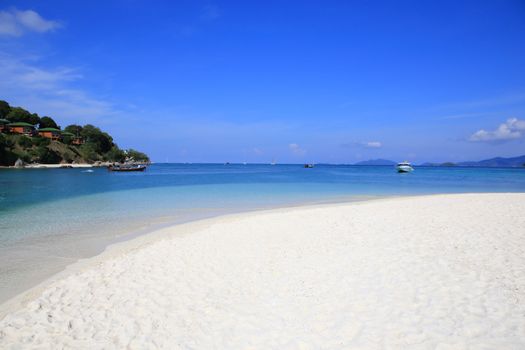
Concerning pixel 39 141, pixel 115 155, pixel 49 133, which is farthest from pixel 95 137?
pixel 39 141

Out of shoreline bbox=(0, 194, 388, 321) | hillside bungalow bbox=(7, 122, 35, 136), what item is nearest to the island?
hillside bungalow bbox=(7, 122, 35, 136)

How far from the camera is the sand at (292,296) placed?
12.9 feet

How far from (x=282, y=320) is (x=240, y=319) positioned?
62 cm

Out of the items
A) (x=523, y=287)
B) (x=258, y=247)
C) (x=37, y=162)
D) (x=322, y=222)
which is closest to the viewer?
(x=523, y=287)

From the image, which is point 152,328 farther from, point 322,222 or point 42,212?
point 42,212

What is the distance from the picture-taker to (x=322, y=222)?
1124 centimetres

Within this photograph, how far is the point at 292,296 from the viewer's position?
5152 mm

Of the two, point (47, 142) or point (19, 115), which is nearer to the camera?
point (47, 142)

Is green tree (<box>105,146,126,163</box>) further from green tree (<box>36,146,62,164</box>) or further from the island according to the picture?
green tree (<box>36,146,62,164</box>)

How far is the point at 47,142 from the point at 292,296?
388 feet

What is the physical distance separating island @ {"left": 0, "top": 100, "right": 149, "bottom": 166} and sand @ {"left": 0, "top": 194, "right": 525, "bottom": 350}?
98008 millimetres

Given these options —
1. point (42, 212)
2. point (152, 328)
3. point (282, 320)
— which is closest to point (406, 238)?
point (282, 320)

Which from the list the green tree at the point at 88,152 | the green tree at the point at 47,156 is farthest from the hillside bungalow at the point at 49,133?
the green tree at the point at 47,156

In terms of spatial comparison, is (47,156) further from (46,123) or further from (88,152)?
(46,123)
